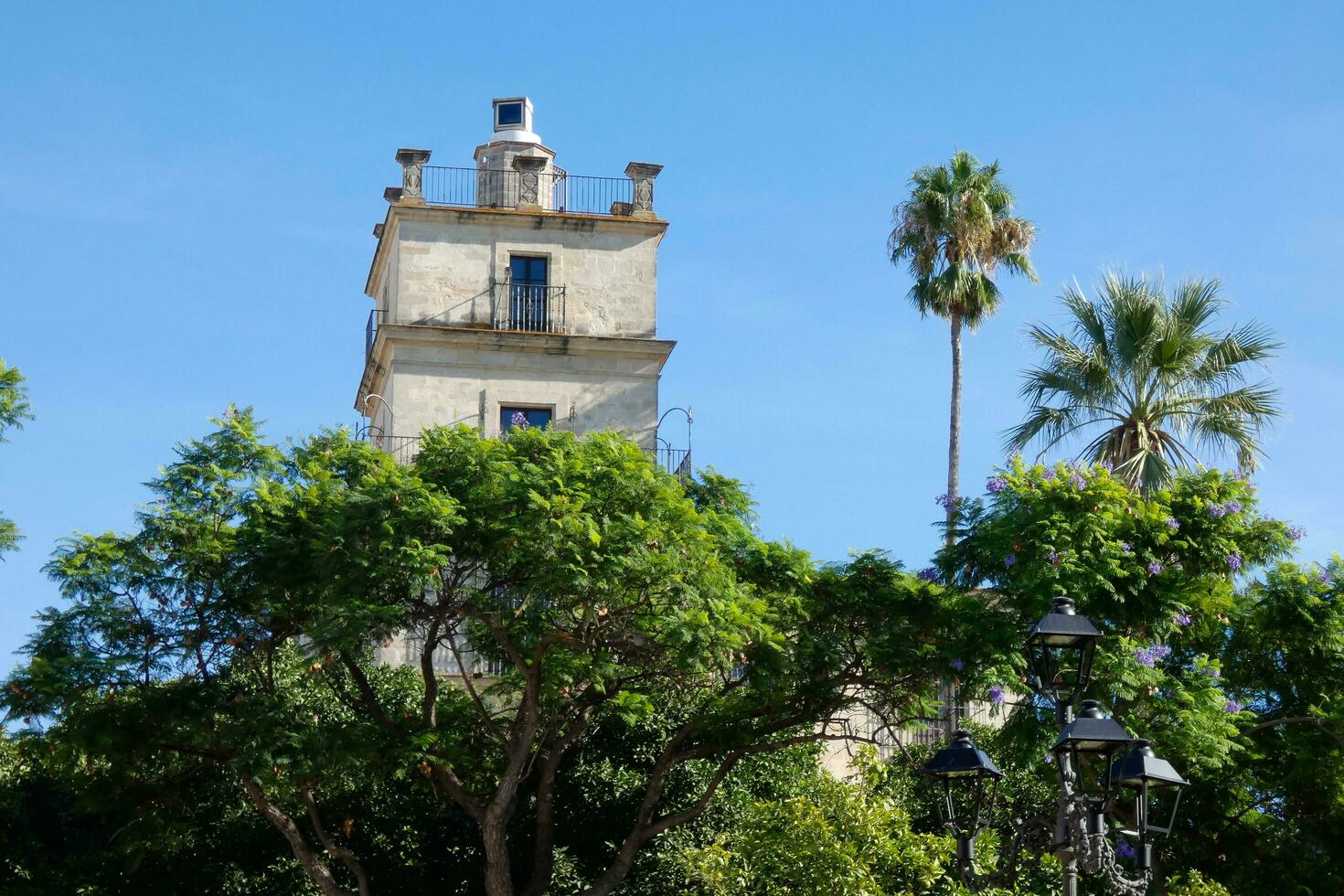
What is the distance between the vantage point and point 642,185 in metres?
36.8

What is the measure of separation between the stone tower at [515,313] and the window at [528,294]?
0.06ft

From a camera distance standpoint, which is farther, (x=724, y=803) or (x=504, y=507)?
(x=724, y=803)

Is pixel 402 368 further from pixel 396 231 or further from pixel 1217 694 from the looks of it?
pixel 1217 694

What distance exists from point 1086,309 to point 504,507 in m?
10.3

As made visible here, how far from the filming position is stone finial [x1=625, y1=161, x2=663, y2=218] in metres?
36.6

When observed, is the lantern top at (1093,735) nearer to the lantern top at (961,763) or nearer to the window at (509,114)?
the lantern top at (961,763)

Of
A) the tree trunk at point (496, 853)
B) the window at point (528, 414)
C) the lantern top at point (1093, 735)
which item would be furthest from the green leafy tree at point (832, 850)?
the window at point (528, 414)

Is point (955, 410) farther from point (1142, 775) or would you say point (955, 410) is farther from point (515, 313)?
point (1142, 775)

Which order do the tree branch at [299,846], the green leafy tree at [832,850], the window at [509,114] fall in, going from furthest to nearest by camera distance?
1. the window at [509,114]
2. the tree branch at [299,846]
3. the green leafy tree at [832,850]

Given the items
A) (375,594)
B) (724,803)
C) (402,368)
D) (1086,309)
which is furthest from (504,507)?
(402,368)

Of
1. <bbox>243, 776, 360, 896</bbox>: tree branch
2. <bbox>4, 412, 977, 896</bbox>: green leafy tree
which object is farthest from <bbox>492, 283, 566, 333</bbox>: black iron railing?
<bbox>243, 776, 360, 896</bbox>: tree branch

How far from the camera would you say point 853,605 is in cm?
2436

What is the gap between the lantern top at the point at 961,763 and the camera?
47.9 ft

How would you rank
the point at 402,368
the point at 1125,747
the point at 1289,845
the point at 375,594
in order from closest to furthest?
the point at 1125,747 → the point at 375,594 → the point at 1289,845 → the point at 402,368
